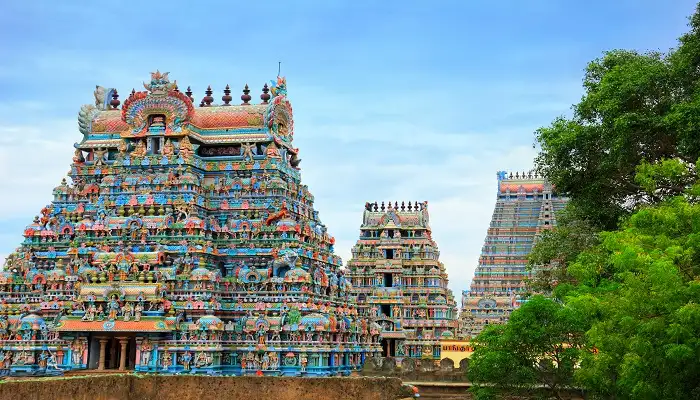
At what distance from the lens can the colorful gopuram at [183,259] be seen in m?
40.9

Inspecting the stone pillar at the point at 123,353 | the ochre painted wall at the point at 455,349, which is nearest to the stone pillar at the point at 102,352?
the stone pillar at the point at 123,353

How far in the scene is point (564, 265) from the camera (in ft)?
117

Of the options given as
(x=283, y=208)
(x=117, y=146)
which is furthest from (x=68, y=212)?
(x=283, y=208)

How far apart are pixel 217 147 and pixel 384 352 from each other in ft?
68.5

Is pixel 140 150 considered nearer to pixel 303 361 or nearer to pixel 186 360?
pixel 186 360

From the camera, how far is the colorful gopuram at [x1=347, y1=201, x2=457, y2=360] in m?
64.1

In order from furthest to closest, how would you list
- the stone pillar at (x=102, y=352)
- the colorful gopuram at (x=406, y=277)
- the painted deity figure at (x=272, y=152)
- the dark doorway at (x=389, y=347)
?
1. the colorful gopuram at (x=406, y=277)
2. the dark doorway at (x=389, y=347)
3. the painted deity figure at (x=272, y=152)
4. the stone pillar at (x=102, y=352)

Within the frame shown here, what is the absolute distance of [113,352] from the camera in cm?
4281

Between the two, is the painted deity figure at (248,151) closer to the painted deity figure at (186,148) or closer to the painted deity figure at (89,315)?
the painted deity figure at (186,148)

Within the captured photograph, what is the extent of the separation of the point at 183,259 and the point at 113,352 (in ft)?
18.6

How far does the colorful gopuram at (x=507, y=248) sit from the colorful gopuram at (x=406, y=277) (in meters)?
14.1

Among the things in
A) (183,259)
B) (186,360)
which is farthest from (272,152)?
(186,360)

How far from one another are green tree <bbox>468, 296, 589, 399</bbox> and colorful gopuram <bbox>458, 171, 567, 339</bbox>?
52741mm

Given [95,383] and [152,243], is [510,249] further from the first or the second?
[95,383]
